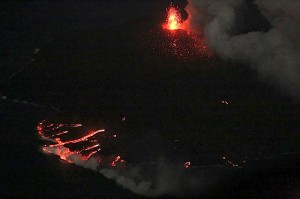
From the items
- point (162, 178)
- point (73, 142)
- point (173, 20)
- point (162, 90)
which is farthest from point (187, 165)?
point (173, 20)

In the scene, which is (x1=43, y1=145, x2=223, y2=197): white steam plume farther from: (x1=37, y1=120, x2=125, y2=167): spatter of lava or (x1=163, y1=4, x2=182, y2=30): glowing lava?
(x1=163, y1=4, x2=182, y2=30): glowing lava

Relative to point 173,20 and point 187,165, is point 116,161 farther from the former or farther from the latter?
point 173,20

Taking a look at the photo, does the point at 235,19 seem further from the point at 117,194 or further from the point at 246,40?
the point at 117,194

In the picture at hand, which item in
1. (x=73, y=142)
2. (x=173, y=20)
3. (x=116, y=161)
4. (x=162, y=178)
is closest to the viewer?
(x=162, y=178)

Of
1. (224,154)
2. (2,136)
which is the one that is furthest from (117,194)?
(2,136)

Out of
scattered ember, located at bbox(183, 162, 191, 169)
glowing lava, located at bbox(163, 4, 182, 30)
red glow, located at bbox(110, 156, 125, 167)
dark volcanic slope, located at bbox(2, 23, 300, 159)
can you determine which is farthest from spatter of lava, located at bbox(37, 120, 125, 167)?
glowing lava, located at bbox(163, 4, 182, 30)
